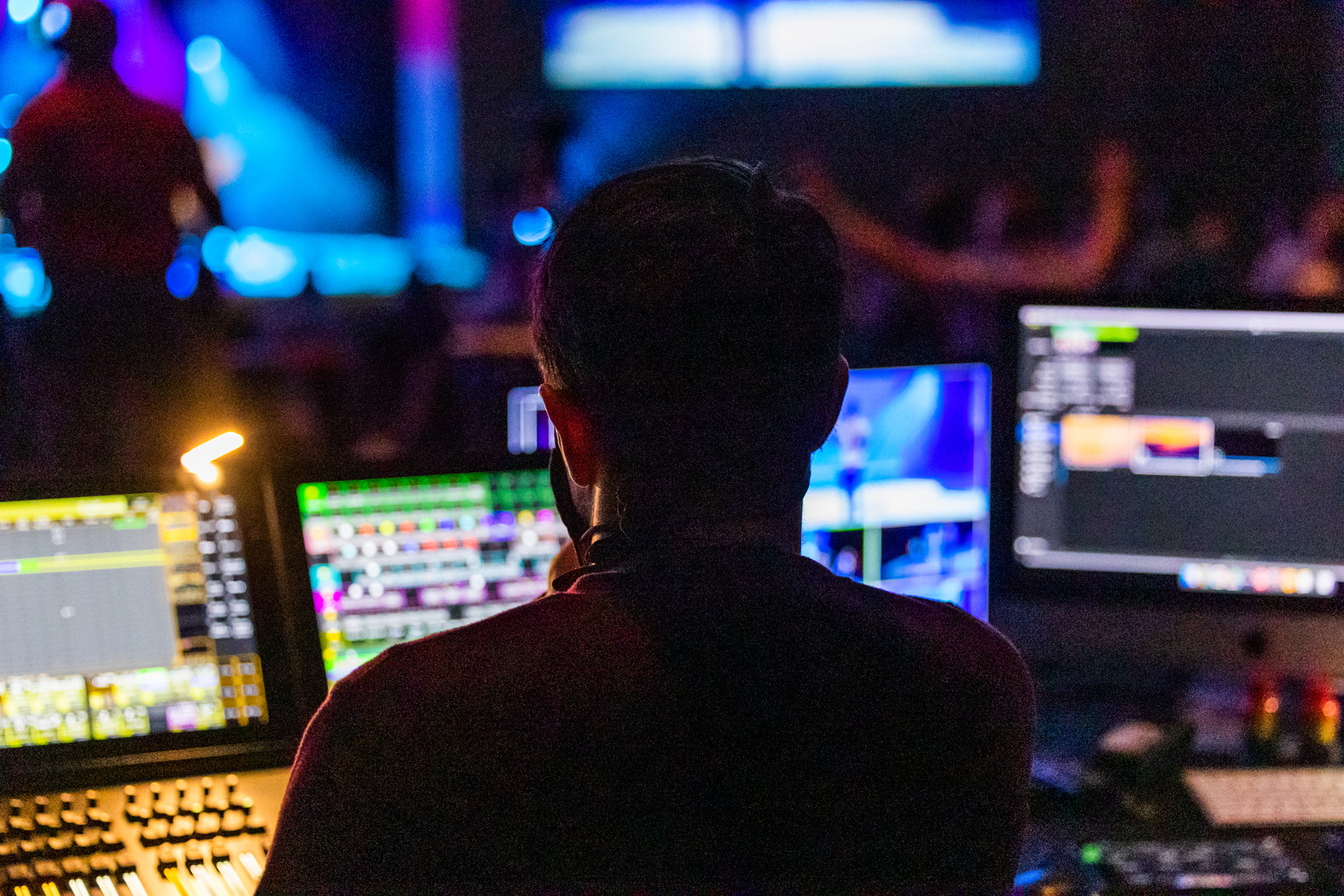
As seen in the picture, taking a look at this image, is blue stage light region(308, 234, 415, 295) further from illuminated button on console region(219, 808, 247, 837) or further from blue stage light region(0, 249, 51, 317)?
illuminated button on console region(219, 808, 247, 837)

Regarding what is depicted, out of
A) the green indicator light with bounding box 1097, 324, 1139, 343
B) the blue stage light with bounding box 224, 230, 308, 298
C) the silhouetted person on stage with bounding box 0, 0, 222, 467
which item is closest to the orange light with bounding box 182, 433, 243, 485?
the green indicator light with bounding box 1097, 324, 1139, 343

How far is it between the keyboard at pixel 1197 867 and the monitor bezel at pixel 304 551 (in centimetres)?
87

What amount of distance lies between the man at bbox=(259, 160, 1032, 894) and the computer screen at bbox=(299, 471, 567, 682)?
0.55m

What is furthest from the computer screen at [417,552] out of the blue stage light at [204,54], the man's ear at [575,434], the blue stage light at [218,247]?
the blue stage light at [204,54]

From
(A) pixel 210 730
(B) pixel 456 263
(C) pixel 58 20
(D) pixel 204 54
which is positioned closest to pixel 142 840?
(A) pixel 210 730

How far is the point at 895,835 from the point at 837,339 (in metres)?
0.38

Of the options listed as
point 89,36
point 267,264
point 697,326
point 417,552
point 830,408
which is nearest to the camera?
point 697,326

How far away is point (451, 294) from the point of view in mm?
6688

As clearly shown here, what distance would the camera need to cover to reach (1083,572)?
170 cm

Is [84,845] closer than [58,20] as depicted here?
Yes

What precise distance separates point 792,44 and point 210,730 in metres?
6.33

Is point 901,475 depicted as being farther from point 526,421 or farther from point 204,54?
point 204,54

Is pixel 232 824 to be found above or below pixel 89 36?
below

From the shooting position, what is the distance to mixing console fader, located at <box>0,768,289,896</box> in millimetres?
1150
